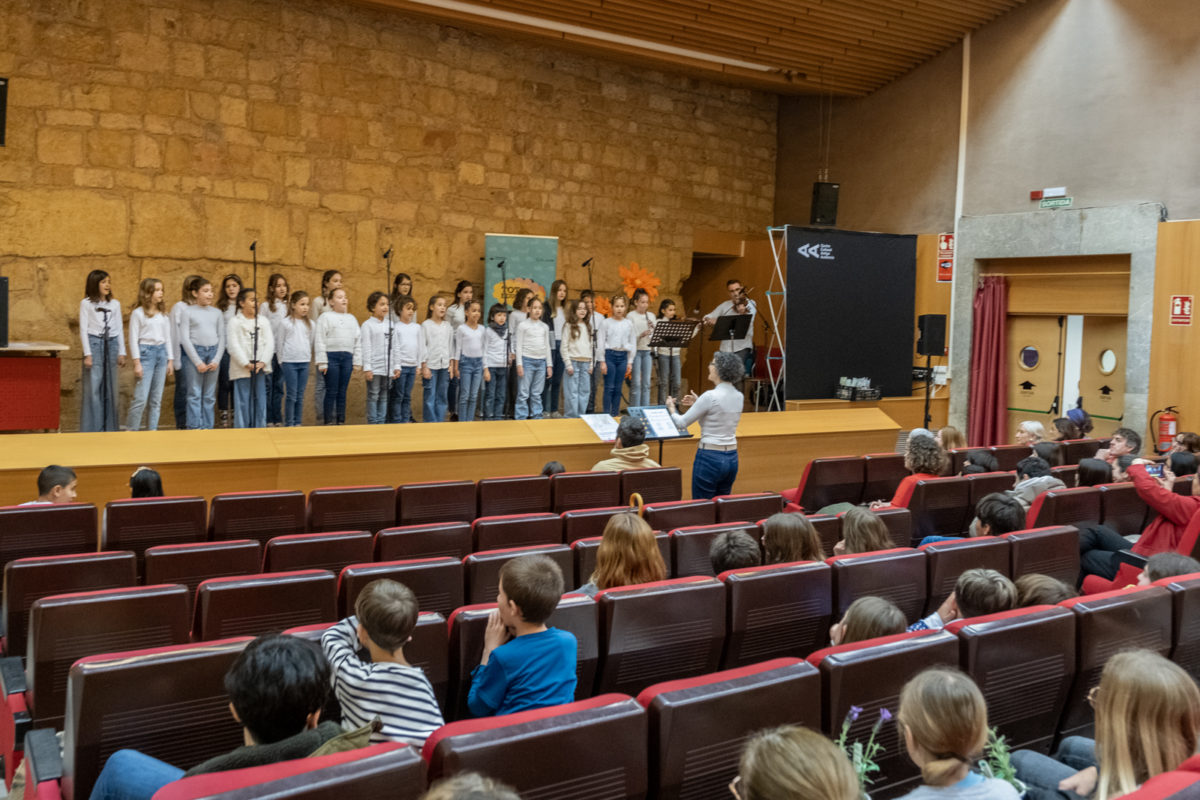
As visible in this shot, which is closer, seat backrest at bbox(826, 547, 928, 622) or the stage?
seat backrest at bbox(826, 547, 928, 622)

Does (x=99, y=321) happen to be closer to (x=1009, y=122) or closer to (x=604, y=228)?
(x=604, y=228)

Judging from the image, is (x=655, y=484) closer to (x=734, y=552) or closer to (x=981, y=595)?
(x=734, y=552)

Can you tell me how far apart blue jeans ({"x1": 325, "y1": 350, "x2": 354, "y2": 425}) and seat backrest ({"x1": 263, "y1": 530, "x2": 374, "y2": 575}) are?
4.84 m

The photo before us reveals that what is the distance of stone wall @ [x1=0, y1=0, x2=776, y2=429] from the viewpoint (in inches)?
Result: 324

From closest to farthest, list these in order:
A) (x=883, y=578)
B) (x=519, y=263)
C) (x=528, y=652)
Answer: (x=528, y=652) < (x=883, y=578) < (x=519, y=263)

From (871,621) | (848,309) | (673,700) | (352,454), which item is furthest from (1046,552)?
(848,309)

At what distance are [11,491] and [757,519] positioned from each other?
4085mm

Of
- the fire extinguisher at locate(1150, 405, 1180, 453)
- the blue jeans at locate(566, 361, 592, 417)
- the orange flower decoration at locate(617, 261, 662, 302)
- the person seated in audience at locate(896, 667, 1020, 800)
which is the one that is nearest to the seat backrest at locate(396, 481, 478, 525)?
the person seated in audience at locate(896, 667, 1020, 800)

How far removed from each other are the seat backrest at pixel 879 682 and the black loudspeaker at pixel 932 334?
25.9ft

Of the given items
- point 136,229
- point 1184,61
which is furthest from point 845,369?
point 136,229

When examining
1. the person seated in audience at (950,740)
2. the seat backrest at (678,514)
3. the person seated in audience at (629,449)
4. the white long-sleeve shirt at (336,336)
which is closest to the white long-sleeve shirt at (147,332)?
the white long-sleeve shirt at (336,336)

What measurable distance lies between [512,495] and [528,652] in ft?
8.97

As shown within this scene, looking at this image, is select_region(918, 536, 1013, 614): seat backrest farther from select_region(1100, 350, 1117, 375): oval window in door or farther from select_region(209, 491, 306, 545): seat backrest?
select_region(1100, 350, 1117, 375): oval window in door

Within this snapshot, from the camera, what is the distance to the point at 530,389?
917cm
